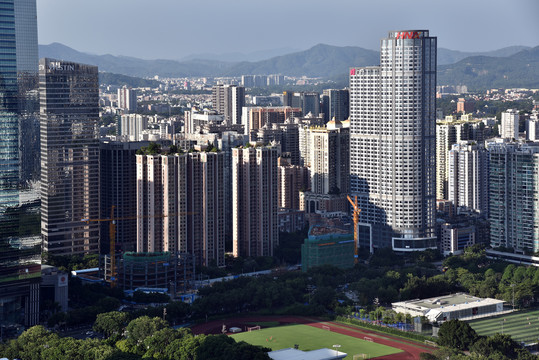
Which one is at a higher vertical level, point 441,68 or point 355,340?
point 441,68

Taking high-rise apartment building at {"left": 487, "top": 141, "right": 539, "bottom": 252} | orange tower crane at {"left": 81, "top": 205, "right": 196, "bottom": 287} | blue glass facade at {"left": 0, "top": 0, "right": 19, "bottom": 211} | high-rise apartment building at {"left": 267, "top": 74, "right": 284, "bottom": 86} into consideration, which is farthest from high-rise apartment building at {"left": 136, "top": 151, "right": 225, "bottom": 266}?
high-rise apartment building at {"left": 267, "top": 74, "right": 284, "bottom": 86}

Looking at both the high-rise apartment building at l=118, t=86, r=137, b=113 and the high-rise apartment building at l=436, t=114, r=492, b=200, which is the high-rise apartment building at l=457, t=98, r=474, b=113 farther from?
the high-rise apartment building at l=436, t=114, r=492, b=200

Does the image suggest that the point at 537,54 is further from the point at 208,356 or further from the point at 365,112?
the point at 208,356

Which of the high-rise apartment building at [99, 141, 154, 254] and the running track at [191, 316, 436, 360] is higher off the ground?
the high-rise apartment building at [99, 141, 154, 254]

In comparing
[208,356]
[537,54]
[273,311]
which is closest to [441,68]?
[537,54]

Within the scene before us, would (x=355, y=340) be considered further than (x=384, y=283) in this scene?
No

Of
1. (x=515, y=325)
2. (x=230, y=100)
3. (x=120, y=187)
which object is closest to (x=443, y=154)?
(x=120, y=187)
